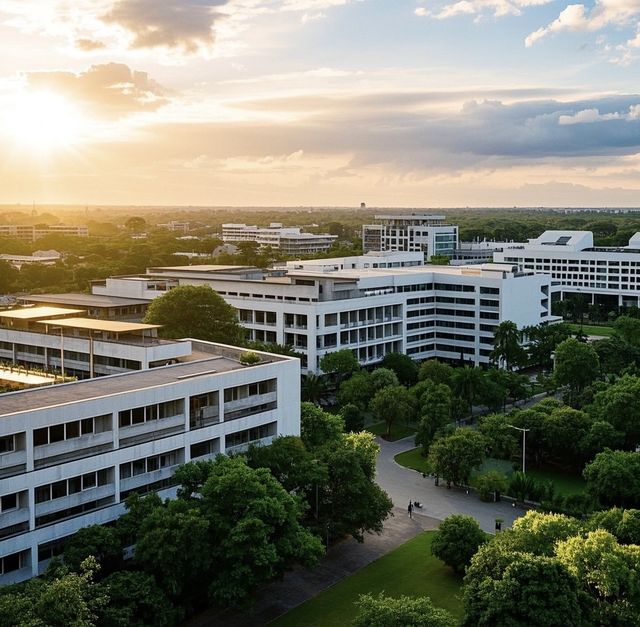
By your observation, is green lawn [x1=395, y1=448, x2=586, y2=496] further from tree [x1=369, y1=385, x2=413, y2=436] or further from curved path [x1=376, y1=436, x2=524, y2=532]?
tree [x1=369, y1=385, x2=413, y2=436]

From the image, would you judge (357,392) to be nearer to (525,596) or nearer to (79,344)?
(79,344)

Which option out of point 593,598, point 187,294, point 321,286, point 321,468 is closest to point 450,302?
point 321,286

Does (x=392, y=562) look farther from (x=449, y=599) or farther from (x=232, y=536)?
(x=232, y=536)

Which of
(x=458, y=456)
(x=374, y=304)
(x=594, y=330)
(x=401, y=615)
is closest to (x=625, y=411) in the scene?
(x=458, y=456)

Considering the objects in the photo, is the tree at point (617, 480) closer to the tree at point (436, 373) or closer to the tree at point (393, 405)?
the tree at point (393, 405)

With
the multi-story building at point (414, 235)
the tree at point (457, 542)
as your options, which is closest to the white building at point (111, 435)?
the tree at point (457, 542)

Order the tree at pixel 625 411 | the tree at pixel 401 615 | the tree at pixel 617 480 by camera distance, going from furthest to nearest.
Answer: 1. the tree at pixel 625 411
2. the tree at pixel 617 480
3. the tree at pixel 401 615
